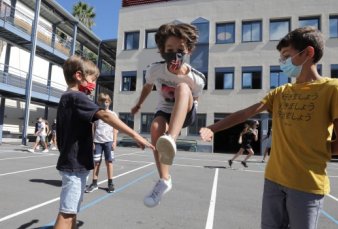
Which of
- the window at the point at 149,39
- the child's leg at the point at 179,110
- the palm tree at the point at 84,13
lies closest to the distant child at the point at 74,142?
the child's leg at the point at 179,110

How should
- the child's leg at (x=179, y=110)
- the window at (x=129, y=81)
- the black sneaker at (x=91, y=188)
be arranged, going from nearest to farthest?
the child's leg at (x=179, y=110), the black sneaker at (x=91, y=188), the window at (x=129, y=81)

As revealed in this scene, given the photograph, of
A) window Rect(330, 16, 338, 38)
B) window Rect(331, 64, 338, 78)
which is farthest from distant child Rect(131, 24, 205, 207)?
window Rect(330, 16, 338, 38)

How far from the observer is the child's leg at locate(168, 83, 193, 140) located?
3.16 m

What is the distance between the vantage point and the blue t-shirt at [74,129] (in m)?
3.36

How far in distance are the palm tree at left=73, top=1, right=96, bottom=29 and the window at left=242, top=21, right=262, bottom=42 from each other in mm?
24087

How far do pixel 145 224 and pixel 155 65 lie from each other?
2398 millimetres

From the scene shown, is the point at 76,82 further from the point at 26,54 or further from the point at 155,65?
the point at 26,54

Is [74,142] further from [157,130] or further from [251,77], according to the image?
[251,77]

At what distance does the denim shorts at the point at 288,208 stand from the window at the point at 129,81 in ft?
96.8

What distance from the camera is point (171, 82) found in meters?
3.84

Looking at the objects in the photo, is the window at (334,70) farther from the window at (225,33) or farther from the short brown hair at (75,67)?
the short brown hair at (75,67)

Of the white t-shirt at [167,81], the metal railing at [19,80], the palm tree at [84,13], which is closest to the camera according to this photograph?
the white t-shirt at [167,81]

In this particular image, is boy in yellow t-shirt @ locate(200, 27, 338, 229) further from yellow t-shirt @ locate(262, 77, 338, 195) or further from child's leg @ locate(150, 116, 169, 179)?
child's leg @ locate(150, 116, 169, 179)

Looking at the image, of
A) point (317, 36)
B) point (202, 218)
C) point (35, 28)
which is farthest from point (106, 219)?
point (35, 28)
